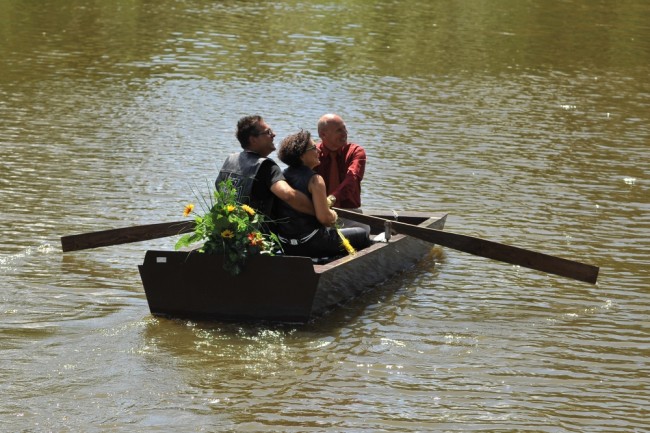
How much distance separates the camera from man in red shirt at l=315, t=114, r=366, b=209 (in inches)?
381

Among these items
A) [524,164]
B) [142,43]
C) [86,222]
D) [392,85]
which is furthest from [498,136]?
[142,43]

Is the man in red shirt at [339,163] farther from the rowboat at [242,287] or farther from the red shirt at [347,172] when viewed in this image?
the rowboat at [242,287]

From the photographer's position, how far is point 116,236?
8875 millimetres

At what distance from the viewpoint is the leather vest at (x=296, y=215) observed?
27.8ft

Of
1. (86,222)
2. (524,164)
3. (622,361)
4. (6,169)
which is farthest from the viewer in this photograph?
(524,164)

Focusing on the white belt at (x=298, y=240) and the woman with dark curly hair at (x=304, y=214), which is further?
the white belt at (x=298, y=240)

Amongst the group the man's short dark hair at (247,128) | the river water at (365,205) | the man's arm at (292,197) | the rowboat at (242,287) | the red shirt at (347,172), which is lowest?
the river water at (365,205)

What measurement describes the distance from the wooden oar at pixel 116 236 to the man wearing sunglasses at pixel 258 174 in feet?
1.98

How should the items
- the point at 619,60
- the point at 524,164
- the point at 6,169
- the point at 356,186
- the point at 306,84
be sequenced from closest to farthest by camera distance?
the point at 356,186, the point at 6,169, the point at 524,164, the point at 306,84, the point at 619,60

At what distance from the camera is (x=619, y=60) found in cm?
2205

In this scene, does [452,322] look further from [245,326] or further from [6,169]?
[6,169]

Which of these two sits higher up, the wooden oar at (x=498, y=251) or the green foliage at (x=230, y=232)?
the green foliage at (x=230, y=232)

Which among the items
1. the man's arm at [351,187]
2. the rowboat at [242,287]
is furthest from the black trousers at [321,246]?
the man's arm at [351,187]

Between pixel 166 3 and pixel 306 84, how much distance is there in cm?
1236
